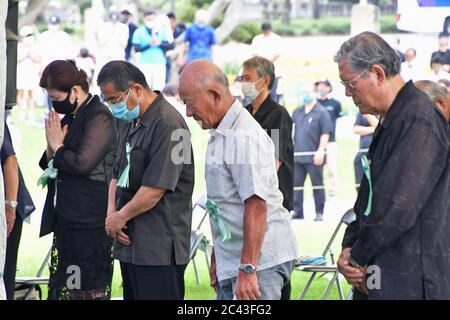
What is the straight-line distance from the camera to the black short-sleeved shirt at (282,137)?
25.0ft

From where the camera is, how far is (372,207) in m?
4.68

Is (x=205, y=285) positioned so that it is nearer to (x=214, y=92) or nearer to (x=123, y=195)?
(x=123, y=195)

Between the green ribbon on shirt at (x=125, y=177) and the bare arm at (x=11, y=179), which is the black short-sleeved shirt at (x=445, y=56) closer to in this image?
the bare arm at (x=11, y=179)

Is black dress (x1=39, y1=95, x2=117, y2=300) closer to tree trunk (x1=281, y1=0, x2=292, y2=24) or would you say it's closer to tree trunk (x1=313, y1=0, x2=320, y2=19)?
tree trunk (x1=281, y1=0, x2=292, y2=24)

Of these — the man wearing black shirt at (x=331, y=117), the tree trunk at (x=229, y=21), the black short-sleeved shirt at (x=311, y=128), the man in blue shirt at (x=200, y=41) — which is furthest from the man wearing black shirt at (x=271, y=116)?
the tree trunk at (x=229, y=21)

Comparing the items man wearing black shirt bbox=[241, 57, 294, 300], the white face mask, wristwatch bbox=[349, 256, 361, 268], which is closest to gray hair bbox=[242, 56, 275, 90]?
man wearing black shirt bbox=[241, 57, 294, 300]

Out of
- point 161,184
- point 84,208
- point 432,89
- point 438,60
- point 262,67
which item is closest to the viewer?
point 432,89

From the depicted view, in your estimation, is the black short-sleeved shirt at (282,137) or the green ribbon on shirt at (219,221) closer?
the green ribbon on shirt at (219,221)

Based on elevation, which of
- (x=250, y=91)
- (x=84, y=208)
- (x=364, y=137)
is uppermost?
(x=250, y=91)

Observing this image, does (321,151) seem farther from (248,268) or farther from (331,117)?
(248,268)

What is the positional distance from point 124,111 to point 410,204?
8.46 feet

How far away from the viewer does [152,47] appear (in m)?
20.7

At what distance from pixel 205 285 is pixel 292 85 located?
16.5 meters

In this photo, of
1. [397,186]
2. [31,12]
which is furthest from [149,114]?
[31,12]
